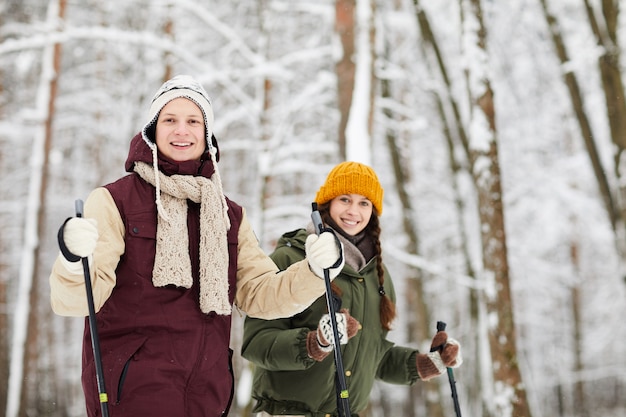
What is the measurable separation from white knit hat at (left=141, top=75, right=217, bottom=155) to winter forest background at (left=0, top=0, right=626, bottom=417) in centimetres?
363

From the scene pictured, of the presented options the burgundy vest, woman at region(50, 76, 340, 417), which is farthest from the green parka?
the burgundy vest

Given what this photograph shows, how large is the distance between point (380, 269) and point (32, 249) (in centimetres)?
922

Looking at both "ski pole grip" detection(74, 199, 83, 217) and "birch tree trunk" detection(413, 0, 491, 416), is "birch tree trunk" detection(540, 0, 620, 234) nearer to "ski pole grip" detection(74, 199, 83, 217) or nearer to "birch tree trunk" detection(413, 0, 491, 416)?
"birch tree trunk" detection(413, 0, 491, 416)

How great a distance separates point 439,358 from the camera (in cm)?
387

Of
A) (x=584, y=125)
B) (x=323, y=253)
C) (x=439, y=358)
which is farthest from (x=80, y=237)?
(x=584, y=125)

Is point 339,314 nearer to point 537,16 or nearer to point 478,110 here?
point 478,110

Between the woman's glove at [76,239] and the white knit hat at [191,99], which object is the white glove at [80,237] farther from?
the white knit hat at [191,99]

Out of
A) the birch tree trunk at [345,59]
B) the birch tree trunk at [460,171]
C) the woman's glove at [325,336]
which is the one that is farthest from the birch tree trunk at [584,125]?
the woman's glove at [325,336]

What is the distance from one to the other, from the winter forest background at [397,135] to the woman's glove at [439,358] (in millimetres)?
2388

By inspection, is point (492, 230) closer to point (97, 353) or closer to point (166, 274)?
point (166, 274)

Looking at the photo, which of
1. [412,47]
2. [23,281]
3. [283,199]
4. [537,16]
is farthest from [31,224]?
[537,16]

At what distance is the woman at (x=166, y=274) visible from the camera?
2.58 metres

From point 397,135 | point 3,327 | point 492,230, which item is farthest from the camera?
point 3,327

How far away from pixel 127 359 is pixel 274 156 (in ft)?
23.1
